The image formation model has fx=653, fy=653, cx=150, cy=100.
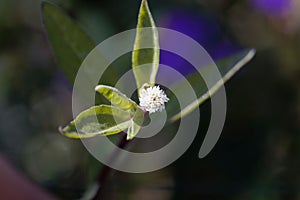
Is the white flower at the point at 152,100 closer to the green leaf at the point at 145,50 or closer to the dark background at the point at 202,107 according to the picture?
the green leaf at the point at 145,50

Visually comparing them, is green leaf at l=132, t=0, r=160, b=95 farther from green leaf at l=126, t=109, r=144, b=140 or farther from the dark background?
the dark background

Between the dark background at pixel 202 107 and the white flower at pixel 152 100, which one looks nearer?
the white flower at pixel 152 100

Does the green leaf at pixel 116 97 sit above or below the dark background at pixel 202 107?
below

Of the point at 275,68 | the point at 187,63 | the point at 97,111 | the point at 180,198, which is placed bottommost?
the point at 97,111

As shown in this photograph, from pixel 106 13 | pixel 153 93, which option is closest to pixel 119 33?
pixel 106 13

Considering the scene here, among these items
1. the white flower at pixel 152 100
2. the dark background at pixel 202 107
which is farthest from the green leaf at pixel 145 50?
the dark background at pixel 202 107

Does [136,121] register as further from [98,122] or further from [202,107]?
[202,107]

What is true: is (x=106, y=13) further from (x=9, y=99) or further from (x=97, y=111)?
(x=97, y=111)
